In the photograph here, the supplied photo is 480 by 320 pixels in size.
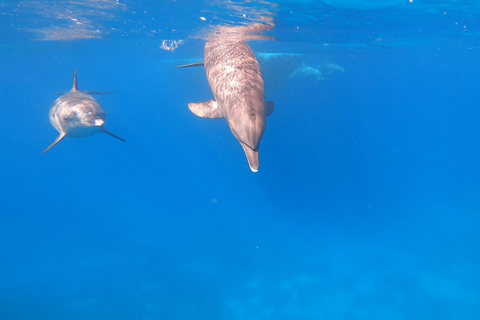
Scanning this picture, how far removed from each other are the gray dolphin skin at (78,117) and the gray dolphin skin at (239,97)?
254 centimetres

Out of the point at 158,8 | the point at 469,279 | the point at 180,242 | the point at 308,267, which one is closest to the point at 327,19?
the point at 158,8

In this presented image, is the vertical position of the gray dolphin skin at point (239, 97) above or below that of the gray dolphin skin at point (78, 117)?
above

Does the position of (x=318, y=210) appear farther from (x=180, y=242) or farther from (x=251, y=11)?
(x=251, y=11)

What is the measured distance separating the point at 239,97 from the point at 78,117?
15.0ft

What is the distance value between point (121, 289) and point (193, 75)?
1465cm

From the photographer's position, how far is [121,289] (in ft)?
56.4

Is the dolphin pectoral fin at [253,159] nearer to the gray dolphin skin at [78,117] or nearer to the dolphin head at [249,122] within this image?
the dolphin head at [249,122]

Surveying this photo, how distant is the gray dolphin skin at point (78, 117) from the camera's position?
→ 7.11 meters

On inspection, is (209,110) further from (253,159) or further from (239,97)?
(253,159)

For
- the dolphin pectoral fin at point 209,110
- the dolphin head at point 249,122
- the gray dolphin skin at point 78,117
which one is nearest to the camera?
the dolphin head at point 249,122

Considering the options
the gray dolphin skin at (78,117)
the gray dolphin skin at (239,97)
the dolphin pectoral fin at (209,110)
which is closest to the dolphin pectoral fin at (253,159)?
the gray dolphin skin at (239,97)

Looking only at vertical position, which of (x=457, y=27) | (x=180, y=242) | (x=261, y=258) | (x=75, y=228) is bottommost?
(x=75, y=228)

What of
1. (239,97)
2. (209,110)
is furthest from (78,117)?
(239,97)

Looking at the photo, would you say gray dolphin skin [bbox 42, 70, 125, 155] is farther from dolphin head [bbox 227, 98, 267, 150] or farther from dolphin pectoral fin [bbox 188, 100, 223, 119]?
dolphin head [bbox 227, 98, 267, 150]
